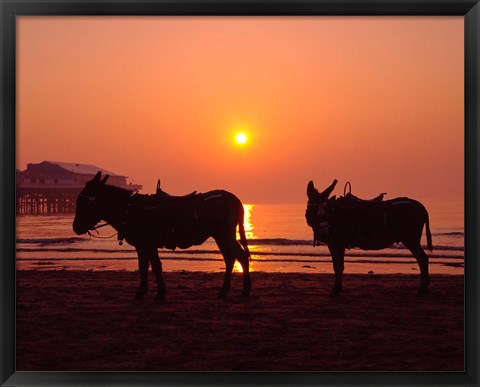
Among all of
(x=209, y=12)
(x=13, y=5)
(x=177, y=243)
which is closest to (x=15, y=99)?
(x=13, y=5)

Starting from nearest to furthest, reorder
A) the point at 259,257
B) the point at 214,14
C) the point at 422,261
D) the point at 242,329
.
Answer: the point at 214,14, the point at 242,329, the point at 422,261, the point at 259,257

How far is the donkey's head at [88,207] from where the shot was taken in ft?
38.5

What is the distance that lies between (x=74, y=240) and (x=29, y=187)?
40271 millimetres

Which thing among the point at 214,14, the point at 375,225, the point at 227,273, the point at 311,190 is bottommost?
the point at 227,273

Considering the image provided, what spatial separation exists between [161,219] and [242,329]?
3.09 metres

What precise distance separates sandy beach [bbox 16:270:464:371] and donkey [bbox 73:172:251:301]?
0.83m

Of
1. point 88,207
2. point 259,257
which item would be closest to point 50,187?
point 259,257

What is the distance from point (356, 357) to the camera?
8.15 metres

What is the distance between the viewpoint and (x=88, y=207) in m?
11.8

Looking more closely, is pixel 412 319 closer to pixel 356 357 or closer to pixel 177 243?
pixel 356 357

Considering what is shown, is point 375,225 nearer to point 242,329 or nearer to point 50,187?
point 242,329

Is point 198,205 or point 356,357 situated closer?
point 356,357

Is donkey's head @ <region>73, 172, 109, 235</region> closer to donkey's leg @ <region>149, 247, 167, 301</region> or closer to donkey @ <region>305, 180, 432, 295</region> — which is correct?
donkey's leg @ <region>149, 247, 167, 301</region>

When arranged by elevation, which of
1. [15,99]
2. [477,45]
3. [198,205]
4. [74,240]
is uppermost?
[477,45]
